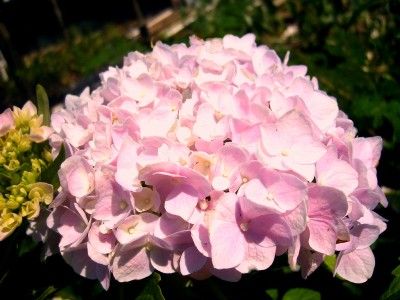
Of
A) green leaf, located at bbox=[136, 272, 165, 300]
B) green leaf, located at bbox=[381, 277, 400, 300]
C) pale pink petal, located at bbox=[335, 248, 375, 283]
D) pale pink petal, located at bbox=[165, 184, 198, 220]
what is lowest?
green leaf, located at bbox=[381, 277, 400, 300]

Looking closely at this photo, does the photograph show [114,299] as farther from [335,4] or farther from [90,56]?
[90,56]

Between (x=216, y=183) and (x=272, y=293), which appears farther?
Result: (x=272, y=293)

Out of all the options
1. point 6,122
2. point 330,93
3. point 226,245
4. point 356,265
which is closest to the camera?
point 226,245

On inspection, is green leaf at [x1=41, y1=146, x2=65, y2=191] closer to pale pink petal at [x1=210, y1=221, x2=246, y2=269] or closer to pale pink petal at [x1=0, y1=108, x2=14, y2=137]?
pale pink petal at [x1=0, y1=108, x2=14, y2=137]

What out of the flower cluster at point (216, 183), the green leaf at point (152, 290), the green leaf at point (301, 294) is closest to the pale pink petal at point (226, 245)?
the flower cluster at point (216, 183)

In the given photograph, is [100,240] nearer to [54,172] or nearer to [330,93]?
[54,172]

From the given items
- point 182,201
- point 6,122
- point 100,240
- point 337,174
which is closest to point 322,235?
point 337,174

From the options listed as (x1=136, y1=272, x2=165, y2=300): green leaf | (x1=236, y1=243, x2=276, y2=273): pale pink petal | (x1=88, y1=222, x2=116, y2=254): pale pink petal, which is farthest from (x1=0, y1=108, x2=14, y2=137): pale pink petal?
(x1=236, y1=243, x2=276, y2=273): pale pink petal
